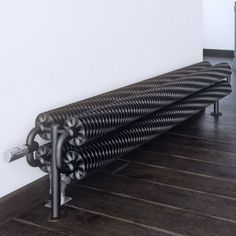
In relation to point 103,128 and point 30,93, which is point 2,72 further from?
point 103,128

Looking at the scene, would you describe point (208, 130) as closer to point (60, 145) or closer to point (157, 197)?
point (157, 197)

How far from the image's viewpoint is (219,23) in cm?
498

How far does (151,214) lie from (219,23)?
395 cm

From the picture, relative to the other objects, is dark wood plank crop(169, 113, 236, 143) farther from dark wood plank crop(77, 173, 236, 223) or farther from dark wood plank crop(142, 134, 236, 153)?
dark wood plank crop(77, 173, 236, 223)

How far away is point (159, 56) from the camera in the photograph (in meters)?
2.36

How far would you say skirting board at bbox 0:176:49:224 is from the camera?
141 cm

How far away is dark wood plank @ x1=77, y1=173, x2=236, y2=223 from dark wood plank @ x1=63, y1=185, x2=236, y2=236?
0.13 ft

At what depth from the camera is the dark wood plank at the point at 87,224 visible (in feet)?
4.34

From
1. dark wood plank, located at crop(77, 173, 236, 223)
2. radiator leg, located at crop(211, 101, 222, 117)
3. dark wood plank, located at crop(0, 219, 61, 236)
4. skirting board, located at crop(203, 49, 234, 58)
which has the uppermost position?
skirting board, located at crop(203, 49, 234, 58)

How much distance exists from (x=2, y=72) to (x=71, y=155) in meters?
0.34

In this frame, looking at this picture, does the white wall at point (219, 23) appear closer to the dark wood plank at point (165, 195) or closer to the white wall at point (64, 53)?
the white wall at point (64, 53)

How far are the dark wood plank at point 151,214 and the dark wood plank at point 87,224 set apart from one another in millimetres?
31

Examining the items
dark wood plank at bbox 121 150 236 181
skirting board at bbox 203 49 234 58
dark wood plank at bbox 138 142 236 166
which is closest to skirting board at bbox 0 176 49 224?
dark wood plank at bbox 121 150 236 181

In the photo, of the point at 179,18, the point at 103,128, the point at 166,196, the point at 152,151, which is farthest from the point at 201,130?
the point at 103,128
